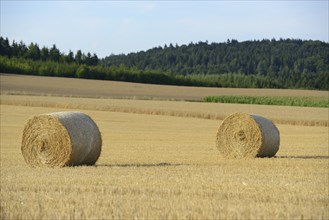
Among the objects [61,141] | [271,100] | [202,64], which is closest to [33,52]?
[271,100]

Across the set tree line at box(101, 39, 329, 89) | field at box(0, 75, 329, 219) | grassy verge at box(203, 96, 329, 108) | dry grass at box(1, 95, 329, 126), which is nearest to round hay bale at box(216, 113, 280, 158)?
field at box(0, 75, 329, 219)

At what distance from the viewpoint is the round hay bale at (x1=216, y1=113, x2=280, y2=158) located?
19203mm

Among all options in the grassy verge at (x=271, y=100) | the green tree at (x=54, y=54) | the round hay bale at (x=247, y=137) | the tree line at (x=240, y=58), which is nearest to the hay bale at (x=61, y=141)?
the round hay bale at (x=247, y=137)

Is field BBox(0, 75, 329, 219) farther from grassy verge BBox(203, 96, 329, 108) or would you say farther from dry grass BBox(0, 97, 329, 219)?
grassy verge BBox(203, 96, 329, 108)

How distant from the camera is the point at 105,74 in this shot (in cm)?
8019

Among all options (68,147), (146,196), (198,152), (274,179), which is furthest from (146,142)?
(146,196)

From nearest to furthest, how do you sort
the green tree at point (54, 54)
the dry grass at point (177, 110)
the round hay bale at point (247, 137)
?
the round hay bale at point (247, 137)
the dry grass at point (177, 110)
the green tree at point (54, 54)

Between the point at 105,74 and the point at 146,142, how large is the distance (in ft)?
180

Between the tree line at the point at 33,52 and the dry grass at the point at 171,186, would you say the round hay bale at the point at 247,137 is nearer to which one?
the dry grass at the point at 171,186

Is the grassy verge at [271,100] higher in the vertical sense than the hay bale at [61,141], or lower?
lower

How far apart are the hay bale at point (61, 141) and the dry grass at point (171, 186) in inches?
17.3

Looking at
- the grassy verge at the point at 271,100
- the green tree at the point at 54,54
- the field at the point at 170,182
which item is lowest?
the grassy verge at the point at 271,100

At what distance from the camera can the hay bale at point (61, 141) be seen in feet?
53.4

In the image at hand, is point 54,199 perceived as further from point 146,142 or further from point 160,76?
point 160,76
